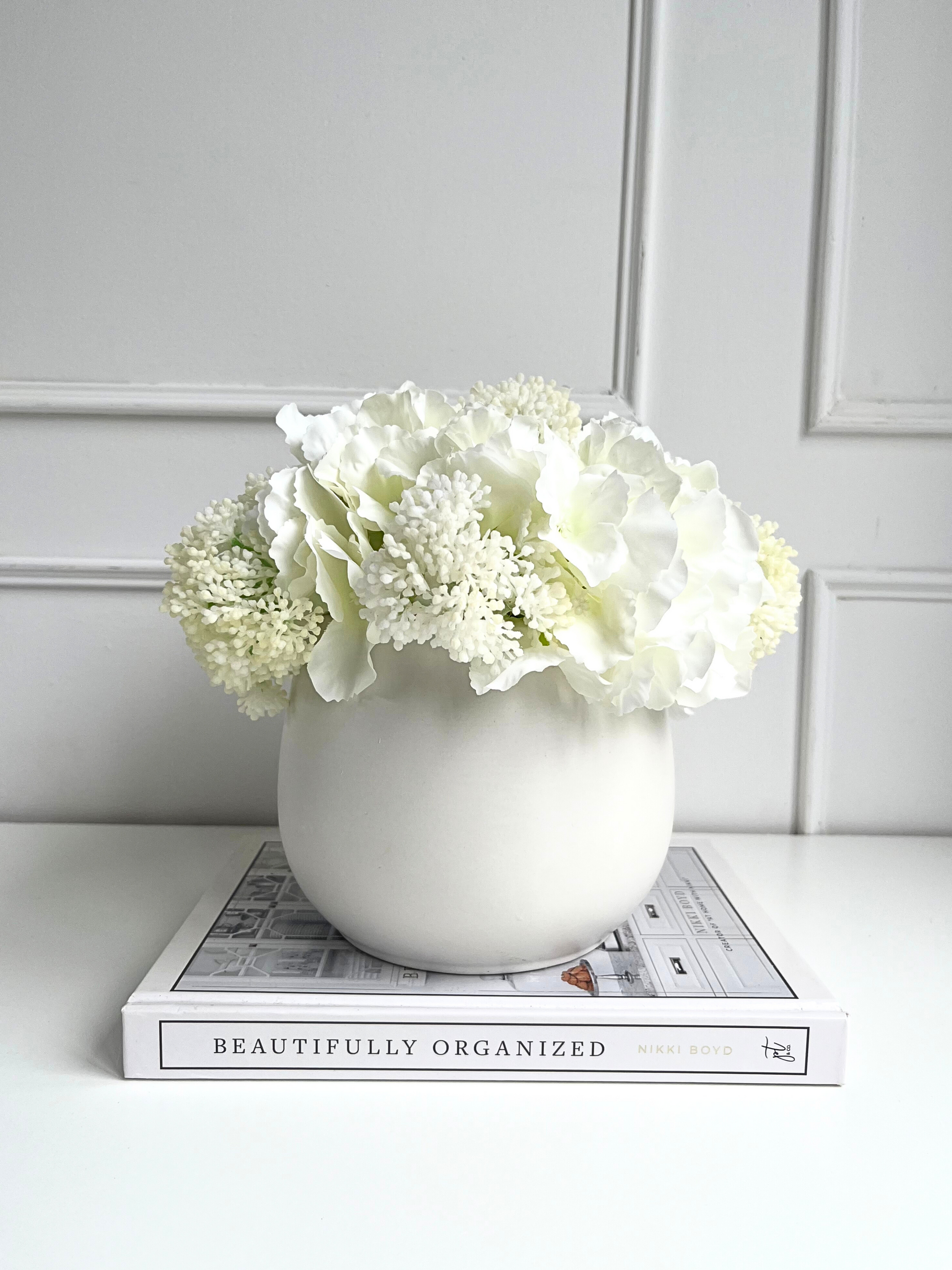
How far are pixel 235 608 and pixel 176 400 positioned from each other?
49cm

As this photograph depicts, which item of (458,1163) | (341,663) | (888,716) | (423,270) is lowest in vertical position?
(458,1163)

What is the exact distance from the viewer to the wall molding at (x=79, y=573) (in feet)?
3.17

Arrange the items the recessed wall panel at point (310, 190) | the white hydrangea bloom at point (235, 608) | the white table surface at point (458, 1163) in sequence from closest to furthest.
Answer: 1. the white table surface at point (458, 1163)
2. the white hydrangea bloom at point (235, 608)
3. the recessed wall panel at point (310, 190)

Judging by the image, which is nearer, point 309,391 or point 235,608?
point 235,608

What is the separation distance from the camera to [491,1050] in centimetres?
56

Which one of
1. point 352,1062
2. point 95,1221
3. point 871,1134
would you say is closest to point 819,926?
point 871,1134

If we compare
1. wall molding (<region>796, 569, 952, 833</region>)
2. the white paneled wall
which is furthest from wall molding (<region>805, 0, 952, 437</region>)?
wall molding (<region>796, 569, 952, 833</region>)

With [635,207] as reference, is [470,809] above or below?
below

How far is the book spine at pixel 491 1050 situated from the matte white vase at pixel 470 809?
0.05m

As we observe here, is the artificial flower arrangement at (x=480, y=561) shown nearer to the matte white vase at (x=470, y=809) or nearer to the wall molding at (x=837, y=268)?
the matte white vase at (x=470, y=809)

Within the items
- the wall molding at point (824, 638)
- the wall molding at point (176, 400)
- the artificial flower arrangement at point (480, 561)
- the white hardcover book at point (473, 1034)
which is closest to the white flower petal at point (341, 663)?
the artificial flower arrangement at point (480, 561)

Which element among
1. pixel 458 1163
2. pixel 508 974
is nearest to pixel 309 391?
pixel 508 974

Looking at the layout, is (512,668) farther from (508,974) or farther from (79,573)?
(79,573)

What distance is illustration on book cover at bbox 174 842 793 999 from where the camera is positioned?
584mm
